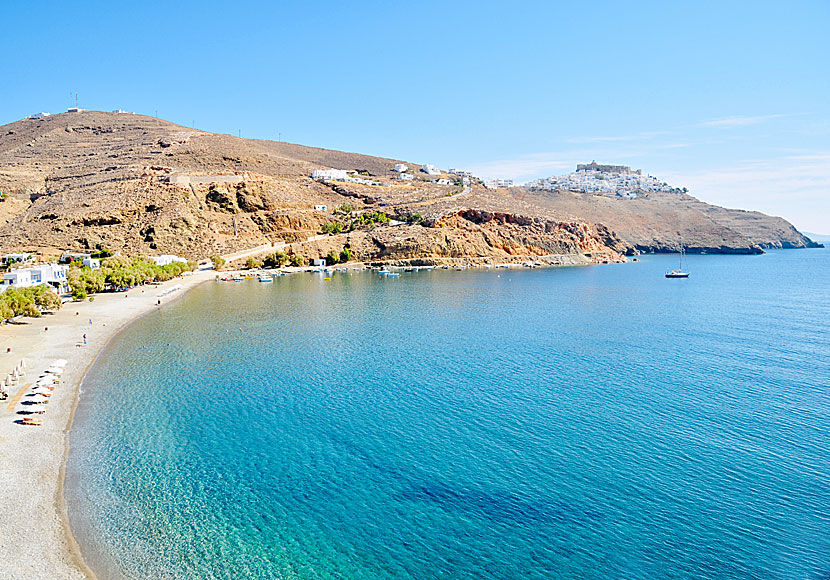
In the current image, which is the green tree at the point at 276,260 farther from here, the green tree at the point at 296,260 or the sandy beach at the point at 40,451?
the sandy beach at the point at 40,451

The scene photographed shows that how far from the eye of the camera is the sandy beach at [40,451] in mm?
17453

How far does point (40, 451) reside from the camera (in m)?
24.9

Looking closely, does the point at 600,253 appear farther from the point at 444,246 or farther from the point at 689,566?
the point at 689,566

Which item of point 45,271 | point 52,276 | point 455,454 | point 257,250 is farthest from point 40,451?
point 257,250

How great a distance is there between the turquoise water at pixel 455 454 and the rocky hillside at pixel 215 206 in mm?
64601

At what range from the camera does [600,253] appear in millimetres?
152125

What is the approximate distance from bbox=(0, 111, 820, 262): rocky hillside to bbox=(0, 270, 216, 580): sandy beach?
56.2 metres

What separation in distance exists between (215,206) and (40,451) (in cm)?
10265

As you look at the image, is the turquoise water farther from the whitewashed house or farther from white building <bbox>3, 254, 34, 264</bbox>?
white building <bbox>3, 254, 34, 264</bbox>

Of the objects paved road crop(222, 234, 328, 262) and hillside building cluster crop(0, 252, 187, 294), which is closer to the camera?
hillside building cluster crop(0, 252, 187, 294)

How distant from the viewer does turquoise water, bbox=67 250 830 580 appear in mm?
18219

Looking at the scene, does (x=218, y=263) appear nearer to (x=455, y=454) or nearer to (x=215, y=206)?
(x=215, y=206)

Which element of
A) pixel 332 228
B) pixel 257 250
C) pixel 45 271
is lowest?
pixel 45 271

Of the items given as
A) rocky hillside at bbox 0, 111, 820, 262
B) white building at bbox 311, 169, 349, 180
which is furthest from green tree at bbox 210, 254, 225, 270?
white building at bbox 311, 169, 349, 180
